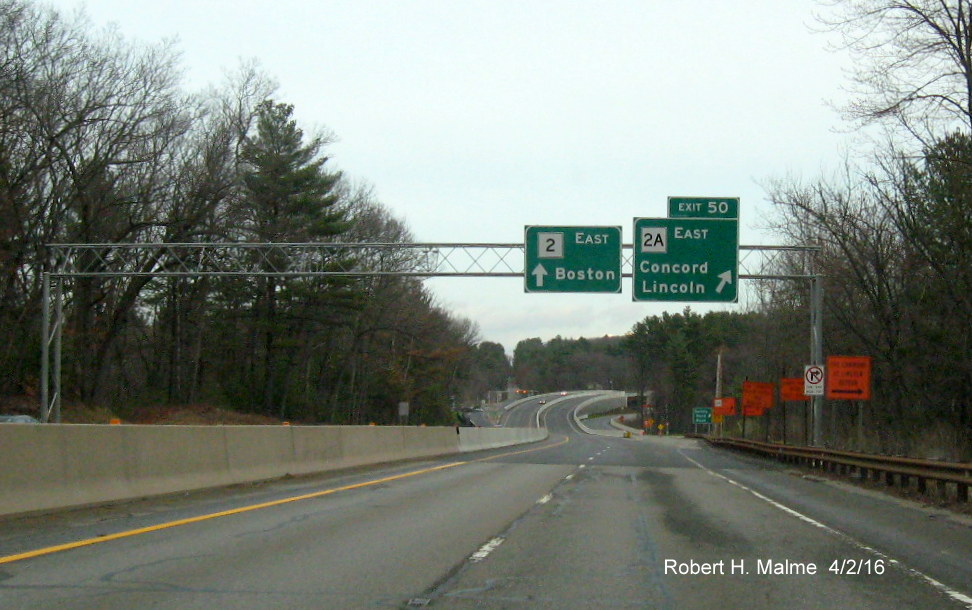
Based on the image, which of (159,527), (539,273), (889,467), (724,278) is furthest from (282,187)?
(159,527)

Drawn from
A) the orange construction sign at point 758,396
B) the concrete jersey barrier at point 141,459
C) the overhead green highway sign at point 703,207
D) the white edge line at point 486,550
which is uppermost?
the overhead green highway sign at point 703,207

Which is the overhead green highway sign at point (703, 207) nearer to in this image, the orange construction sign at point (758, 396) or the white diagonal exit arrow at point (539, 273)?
the white diagonal exit arrow at point (539, 273)

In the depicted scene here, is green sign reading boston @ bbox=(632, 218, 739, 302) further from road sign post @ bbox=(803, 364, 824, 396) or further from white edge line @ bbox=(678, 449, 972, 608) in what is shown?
white edge line @ bbox=(678, 449, 972, 608)

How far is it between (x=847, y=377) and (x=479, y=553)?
22.1 m

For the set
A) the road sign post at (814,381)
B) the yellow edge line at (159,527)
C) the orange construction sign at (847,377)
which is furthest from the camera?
the orange construction sign at (847,377)

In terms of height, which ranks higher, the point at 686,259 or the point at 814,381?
the point at 686,259

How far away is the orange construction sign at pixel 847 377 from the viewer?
29516 mm

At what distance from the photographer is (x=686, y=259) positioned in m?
27.9

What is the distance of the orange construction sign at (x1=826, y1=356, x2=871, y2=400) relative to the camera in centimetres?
2952

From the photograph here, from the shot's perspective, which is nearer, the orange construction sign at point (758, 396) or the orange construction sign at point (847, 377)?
the orange construction sign at point (847, 377)

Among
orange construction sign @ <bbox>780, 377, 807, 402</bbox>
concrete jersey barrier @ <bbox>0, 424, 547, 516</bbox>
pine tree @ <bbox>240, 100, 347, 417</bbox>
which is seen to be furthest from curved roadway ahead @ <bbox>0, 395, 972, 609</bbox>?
pine tree @ <bbox>240, 100, 347, 417</bbox>

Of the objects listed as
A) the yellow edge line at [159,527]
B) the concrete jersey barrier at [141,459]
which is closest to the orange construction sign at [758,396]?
the concrete jersey barrier at [141,459]

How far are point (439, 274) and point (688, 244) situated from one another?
7393mm

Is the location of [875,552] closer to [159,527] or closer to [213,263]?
[159,527]
